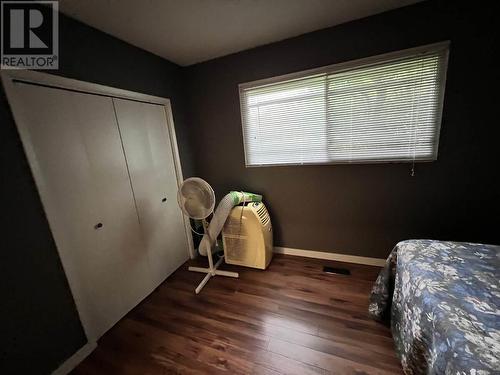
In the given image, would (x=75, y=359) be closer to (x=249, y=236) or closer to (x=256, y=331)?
(x=256, y=331)

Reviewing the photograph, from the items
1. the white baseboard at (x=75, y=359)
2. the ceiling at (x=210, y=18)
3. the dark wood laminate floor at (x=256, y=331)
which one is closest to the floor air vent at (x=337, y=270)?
the dark wood laminate floor at (x=256, y=331)

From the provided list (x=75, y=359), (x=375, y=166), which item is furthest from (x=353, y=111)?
(x=75, y=359)

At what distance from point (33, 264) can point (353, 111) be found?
270cm

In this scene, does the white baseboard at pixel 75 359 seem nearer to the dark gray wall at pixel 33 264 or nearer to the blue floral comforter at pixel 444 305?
the dark gray wall at pixel 33 264

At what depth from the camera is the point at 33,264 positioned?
4.07ft

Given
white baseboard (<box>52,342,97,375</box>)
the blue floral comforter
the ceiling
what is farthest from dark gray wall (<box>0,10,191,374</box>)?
the blue floral comforter

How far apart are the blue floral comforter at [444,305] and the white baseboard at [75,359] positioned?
2123 millimetres

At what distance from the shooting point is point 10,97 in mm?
1134

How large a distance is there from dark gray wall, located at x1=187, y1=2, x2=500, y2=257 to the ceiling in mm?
157

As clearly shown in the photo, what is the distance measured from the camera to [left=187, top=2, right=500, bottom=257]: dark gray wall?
156cm

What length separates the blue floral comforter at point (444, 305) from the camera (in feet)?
2.47

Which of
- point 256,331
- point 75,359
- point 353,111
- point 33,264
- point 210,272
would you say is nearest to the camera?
point 33,264

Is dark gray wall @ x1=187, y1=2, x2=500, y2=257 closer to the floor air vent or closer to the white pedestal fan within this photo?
the floor air vent

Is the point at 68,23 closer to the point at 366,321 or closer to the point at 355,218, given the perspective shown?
the point at 355,218
